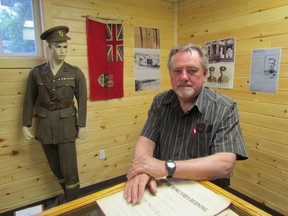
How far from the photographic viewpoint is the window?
1.87 meters

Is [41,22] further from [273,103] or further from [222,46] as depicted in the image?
[273,103]

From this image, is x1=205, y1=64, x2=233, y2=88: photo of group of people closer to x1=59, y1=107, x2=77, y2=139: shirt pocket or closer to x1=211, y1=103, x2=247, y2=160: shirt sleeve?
x1=211, y1=103, x2=247, y2=160: shirt sleeve

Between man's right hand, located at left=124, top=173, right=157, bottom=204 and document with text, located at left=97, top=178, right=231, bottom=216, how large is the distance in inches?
0.6

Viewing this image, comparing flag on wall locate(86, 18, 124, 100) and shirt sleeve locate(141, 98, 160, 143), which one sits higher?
flag on wall locate(86, 18, 124, 100)

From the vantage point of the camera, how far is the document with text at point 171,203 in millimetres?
634

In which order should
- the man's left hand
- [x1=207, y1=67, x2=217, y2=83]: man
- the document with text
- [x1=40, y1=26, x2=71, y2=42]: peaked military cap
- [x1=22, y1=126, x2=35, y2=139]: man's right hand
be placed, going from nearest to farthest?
the document with text → the man's left hand → [x1=40, y1=26, x2=71, y2=42]: peaked military cap → [x1=22, y1=126, x2=35, y2=139]: man's right hand → [x1=207, y1=67, x2=217, y2=83]: man

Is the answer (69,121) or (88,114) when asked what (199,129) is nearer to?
(69,121)

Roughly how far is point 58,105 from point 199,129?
124 cm

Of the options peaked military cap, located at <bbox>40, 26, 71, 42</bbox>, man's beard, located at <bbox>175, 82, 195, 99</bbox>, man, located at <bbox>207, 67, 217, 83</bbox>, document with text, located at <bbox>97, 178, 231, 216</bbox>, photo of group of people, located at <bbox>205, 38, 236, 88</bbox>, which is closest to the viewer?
document with text, located at <bbox>97, 178, 231, 216</bbox>

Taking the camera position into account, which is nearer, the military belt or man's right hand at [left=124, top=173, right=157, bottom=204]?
man's right hand at [left=124, top=173, right=157, bottom=204]

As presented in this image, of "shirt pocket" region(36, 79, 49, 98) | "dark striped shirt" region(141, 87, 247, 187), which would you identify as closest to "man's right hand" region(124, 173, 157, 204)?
"dark striped shirt" region(141, 87, 247, 187)

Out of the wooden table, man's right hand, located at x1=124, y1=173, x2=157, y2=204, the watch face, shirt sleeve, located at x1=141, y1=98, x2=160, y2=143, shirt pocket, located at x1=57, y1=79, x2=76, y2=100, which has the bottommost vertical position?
the wooden table

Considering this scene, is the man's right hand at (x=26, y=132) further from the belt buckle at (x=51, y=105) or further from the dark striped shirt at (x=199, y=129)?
the dark striped shirt at (x=199, y=129)

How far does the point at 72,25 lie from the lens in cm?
211
